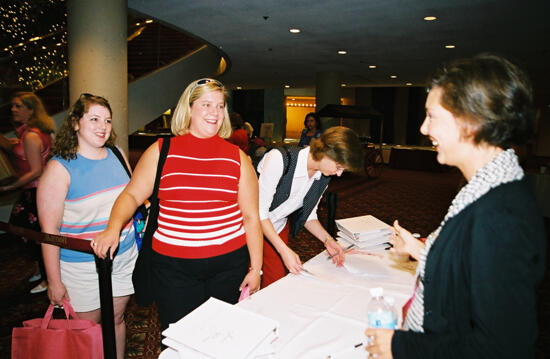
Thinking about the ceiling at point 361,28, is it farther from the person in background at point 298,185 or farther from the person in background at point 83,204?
the person in background at point 83,204

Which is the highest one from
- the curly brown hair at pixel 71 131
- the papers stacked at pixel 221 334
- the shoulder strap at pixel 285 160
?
the curly brown hair at pixel 71 131

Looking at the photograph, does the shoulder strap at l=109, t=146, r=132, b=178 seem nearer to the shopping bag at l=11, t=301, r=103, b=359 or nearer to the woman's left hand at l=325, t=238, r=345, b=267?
the shopping bag at l=11, t=301, r=103, b=359

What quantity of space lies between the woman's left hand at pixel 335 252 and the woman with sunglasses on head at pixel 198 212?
1.51ft

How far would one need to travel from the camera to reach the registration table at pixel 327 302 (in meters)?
1.25

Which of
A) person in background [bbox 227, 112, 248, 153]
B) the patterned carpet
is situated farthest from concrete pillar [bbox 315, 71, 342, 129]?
person in background [bbox 227, 112, 248, 153]

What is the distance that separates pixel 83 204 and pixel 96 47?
131 inches

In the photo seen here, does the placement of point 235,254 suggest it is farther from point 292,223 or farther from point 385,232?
point 385,232

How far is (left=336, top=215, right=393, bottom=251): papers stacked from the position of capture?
7.30ft

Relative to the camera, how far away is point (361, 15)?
19.3 ft

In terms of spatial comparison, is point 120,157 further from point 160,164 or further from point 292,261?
point 292,261

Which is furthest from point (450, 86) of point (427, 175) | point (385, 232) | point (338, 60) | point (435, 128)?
point (427, 175)

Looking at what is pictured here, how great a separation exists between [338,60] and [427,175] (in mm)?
5273

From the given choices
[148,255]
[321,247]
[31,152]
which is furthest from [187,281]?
[321,247]

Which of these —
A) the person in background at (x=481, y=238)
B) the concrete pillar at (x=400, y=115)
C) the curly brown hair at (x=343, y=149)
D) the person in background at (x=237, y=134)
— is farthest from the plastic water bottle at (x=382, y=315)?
the concrete pillar at (x=400, y=115)
